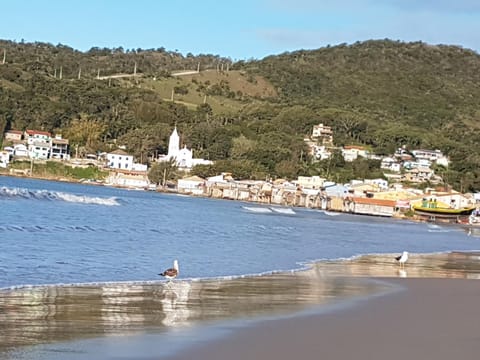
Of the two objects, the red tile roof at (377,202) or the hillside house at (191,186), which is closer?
the red tile roof at (377,202)

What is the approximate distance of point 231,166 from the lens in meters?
114

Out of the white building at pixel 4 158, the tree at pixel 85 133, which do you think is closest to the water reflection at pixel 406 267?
the white building at pixel 4 158

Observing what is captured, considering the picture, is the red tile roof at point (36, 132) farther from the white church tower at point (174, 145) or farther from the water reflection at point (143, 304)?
the water reflection at point (143, 304)

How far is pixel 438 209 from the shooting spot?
90438 millimetres

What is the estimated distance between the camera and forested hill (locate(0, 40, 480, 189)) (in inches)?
4820

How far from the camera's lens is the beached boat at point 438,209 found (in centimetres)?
9050

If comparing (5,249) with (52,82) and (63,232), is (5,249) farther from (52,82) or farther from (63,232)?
(52,82)

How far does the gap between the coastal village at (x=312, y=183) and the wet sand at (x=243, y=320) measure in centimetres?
7895

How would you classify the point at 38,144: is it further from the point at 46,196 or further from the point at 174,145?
the point at 46,196

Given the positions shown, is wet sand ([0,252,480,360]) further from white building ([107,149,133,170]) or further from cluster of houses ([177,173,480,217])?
white building ([107,149,133,170])

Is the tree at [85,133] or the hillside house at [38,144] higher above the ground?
the tree at [85,133]

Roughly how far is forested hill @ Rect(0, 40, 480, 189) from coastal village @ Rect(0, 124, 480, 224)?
301 cm

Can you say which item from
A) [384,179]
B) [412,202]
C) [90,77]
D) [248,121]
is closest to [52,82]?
[90,77]

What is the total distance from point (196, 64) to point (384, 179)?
276 feet
